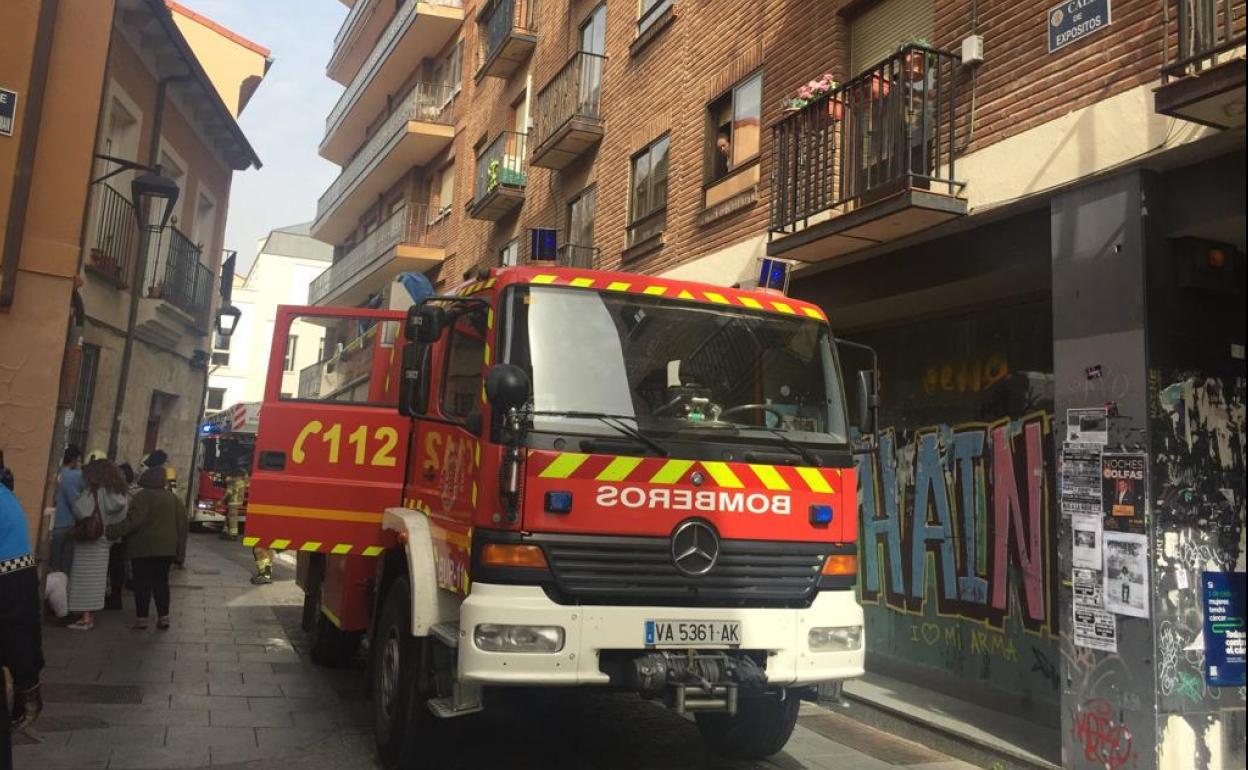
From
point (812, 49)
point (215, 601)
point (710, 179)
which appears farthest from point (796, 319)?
point (215, 601)

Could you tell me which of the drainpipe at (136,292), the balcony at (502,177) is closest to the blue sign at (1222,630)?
the drainpipe at (136,292)

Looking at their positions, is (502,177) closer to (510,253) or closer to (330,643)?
(510,253)

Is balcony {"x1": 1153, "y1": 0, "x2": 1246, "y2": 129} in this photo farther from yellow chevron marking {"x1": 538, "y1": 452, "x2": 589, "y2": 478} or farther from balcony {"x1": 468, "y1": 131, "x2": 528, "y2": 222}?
balcony {"x1": 468, "y1": 131, "x2": 528, "y2": 222}

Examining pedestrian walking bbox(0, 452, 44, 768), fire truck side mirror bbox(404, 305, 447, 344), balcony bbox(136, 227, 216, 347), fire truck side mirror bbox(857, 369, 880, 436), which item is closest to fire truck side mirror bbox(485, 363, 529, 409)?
fire truck side mirror bbox(404, 305, 447, 344)

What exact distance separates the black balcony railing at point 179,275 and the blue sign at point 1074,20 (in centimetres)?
1290

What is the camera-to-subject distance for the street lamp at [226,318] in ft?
56.0

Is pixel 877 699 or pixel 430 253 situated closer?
pixel 877 699

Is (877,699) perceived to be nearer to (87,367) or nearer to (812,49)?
(812,49)

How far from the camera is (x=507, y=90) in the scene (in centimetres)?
1948

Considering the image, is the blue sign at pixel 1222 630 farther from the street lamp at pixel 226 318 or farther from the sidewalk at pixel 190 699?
the street lamp at pixel 226 318

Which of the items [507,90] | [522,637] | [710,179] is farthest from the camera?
[507,90]

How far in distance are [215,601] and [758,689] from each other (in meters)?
9.04

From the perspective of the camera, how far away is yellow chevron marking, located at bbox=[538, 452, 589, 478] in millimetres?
4430

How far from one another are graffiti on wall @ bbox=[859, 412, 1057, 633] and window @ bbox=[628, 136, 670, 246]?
15.9 ft
